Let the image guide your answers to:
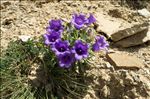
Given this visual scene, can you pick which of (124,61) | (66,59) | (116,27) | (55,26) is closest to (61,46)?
(66,59)

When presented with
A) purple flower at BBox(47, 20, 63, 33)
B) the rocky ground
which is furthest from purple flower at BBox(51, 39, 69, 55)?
the rocky ground

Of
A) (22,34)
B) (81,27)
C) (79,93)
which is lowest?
(79,93)

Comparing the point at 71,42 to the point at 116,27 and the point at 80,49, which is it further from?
the point at 116,27

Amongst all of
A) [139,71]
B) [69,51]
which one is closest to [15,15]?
[69,51]

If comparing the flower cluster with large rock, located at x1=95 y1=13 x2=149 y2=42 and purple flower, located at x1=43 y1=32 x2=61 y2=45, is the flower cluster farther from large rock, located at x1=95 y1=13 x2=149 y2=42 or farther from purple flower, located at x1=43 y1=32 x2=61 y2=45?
large rock, located at x1=95 y1=13 x2=149 y2=42

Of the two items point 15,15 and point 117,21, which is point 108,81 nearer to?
point 117,21
